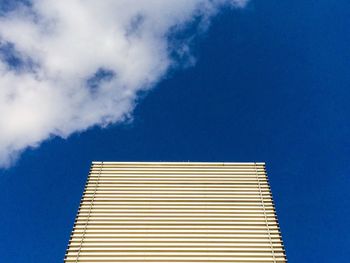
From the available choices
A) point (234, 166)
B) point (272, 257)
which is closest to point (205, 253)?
point (272, 257)

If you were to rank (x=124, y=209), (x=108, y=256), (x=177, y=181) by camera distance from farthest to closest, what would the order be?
(x=177, y=181) < (x=124, y=209) < (x=108, y=256)

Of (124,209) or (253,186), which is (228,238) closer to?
(253,186)

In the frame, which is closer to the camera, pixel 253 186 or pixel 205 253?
pixel 205 253

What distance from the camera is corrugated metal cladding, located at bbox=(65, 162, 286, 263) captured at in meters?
58.7

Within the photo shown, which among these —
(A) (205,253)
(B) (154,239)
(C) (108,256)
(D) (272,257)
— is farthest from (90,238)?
(D) (272,257)

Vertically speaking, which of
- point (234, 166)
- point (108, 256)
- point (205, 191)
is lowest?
point (108, 256)

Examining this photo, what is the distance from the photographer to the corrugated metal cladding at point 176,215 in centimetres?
5872

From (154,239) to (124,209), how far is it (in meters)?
7.63

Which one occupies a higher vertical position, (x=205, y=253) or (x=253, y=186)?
(x=253, y=186)

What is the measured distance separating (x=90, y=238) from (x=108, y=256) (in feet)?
15.4

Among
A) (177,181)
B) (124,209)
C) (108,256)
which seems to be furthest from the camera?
(177,181)

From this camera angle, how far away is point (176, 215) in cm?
6412

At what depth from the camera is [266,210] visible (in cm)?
6531

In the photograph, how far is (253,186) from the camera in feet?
225
